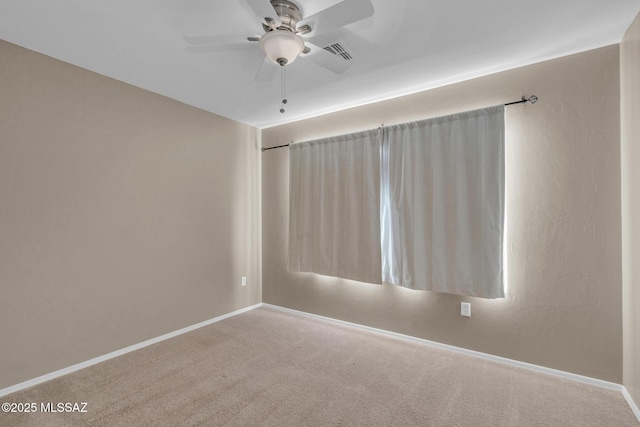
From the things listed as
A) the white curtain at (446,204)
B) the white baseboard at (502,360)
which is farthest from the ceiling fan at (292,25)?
the white baseboard at (502,360)

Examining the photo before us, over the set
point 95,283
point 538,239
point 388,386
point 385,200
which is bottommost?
point 388,386

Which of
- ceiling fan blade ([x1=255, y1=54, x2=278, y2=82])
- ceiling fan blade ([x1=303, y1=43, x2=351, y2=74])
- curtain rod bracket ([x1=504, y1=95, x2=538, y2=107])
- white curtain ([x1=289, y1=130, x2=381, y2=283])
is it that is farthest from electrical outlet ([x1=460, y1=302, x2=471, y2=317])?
ceiling fan blade ([x1=255, y1=54, x2=278, y2=82])

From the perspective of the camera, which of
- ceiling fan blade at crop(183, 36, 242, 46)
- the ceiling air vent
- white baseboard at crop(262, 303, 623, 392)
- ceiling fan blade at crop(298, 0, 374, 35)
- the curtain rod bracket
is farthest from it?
the curtain rod bracket

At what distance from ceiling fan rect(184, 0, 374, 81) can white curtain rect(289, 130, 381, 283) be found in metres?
1.28

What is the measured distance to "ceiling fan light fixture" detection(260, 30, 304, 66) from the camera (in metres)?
1.67

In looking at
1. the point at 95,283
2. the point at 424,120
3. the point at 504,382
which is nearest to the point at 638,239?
the point at 504,382

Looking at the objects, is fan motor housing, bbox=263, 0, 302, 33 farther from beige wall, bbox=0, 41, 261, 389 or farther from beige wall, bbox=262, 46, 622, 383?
beige wall, bbox=0, 41, 261, 389

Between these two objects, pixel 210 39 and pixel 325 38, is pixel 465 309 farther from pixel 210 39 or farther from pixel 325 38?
pixel 210 39

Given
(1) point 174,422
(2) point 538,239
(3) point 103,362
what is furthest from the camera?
(3) point 103,362

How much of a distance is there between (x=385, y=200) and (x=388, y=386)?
Answer: 1.67m

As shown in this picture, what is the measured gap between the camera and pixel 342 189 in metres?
3.32

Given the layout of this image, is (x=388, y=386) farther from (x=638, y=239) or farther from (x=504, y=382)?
(x=638, y=239)

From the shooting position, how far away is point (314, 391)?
84.0 inches

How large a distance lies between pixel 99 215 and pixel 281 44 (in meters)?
2.13
